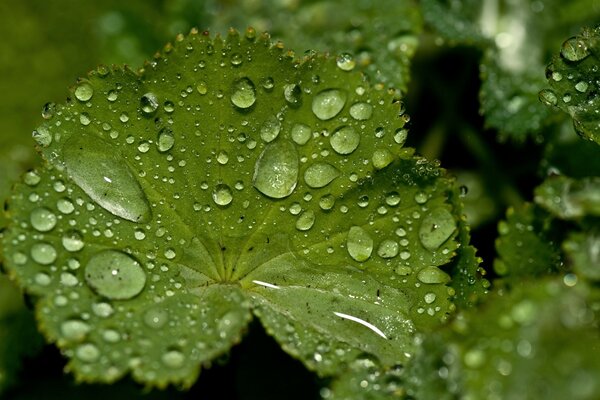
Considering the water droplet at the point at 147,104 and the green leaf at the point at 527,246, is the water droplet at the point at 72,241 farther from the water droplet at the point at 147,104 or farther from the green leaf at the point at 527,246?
the green leaf at the point at 527,246

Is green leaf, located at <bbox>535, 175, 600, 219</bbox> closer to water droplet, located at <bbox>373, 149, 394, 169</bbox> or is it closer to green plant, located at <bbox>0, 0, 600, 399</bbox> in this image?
green plant, located at <bbox>0, 0, 600, 399</bbox>

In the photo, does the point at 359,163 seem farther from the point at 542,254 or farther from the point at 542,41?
the point at 542,41

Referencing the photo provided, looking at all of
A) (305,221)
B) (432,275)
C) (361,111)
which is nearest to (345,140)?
(361,111)

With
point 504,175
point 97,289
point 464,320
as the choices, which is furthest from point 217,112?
point 504,175

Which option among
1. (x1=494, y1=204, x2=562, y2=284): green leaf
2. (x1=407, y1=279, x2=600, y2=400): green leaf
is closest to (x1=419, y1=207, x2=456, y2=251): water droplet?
(x1=494, y1=204, x2=562, y2=284): green leaf

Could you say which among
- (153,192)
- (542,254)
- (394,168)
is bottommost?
(542,254)
